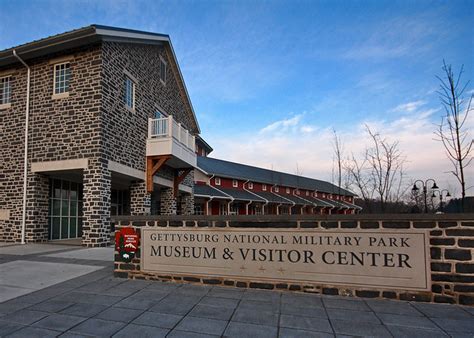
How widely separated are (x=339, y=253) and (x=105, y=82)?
10.5 meters

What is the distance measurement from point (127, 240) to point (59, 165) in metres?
7.36

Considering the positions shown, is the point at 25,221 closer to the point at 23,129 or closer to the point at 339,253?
the point at 23,129

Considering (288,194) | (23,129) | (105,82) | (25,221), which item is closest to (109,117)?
(105,82)

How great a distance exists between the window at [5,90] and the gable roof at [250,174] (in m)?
14.0

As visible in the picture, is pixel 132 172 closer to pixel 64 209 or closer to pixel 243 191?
pixel 64 209

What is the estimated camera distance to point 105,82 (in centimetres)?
1160

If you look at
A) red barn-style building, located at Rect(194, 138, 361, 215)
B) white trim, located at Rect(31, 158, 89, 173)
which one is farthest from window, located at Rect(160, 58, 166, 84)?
red barn-style building, located at Rect(194, 138, 361, 215)

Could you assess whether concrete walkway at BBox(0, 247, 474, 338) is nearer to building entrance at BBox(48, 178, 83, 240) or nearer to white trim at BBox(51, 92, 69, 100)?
white trim at BBox(51, 92, 69, 100)

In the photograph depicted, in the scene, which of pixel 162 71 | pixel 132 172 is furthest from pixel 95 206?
pixel 162 71

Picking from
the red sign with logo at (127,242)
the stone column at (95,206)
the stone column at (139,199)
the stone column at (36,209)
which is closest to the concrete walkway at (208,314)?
the red sign with logo at (127,242)

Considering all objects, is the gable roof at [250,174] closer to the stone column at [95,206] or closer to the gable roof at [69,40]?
the gable roof at [69,40]

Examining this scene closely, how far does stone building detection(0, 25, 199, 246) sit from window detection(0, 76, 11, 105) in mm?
46

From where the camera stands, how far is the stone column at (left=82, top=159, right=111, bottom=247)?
1092 centimetres

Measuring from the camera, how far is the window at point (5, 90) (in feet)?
43.3
